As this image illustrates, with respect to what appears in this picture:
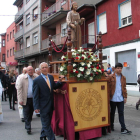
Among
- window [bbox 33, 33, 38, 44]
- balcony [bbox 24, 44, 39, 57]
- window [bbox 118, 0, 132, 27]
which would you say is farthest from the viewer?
window [bbox 33, 33, 38, 44]

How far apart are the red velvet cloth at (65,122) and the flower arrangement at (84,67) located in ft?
1.32

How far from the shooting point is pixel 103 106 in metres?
5.13

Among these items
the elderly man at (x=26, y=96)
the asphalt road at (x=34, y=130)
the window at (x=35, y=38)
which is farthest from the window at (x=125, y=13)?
the window at (x=35, y=38)

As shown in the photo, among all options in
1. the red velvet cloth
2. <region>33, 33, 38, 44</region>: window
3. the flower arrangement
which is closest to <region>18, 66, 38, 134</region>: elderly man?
the red velvet cloth

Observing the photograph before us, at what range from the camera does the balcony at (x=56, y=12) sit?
19.8m

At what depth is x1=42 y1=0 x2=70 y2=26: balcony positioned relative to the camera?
1978cm

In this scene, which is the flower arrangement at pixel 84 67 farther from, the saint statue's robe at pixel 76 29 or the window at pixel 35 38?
the window at pixel 35 38

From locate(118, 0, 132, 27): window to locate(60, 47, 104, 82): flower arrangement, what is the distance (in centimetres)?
995

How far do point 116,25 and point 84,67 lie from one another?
430 inches

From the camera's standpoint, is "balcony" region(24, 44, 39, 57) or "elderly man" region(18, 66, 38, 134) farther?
"balcony" region(24, 44, 39, 57)

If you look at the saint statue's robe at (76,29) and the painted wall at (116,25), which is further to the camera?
the painted wall at (116,25)

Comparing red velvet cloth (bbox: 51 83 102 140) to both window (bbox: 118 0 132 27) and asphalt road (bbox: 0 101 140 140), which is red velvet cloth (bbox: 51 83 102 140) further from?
window (bbox: 118 0 132 27)

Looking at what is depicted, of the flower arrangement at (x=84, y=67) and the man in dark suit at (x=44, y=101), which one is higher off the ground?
the flower arrangement at (x=84, y=67)

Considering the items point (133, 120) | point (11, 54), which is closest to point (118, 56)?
point (133, 120)
